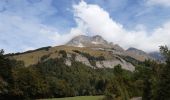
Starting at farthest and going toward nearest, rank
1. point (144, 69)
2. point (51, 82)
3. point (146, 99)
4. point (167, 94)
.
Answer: point (51, 82) → point (144, 69) → point (146, 99) → point (167, 94)

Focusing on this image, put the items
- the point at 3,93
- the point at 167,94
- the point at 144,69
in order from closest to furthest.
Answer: the point at 167,94 < the point at 144,69 < the point at 3,93

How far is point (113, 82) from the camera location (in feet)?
339

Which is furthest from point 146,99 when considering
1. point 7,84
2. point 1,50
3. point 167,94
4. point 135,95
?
point 1,50

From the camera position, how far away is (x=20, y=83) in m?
143

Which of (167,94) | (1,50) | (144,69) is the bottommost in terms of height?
(167,94)

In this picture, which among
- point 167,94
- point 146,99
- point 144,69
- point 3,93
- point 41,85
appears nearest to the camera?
point 167,94

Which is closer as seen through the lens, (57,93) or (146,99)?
(146,99)

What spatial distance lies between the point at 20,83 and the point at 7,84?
42.6 feet

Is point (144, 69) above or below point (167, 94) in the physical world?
above

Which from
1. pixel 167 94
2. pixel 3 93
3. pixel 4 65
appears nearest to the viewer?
pixel 167 94

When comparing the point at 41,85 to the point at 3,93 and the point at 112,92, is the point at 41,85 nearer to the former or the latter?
the point at 3,93

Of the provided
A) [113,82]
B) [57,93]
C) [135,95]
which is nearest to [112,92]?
[113,82]

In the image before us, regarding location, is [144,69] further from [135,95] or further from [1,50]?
[1,50]

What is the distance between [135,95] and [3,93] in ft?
150
